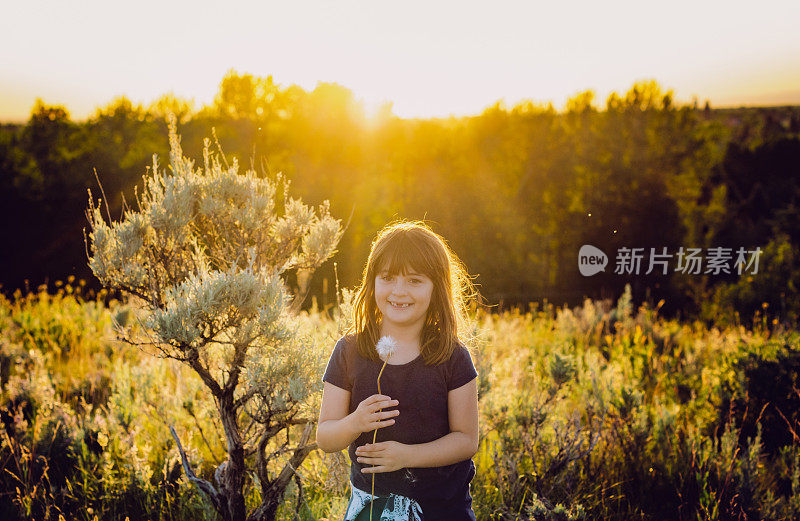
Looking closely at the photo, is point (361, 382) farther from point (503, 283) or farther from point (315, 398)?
point (503, 283)

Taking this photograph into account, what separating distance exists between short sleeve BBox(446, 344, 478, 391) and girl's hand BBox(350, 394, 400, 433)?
0.31 metres

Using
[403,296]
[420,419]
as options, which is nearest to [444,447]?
[420,419]

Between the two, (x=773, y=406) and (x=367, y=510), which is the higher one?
(x=367, y=510)

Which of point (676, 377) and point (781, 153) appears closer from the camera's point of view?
point (676, 377)

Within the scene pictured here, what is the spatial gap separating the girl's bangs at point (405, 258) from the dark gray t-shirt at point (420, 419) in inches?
13.5

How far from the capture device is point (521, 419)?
3799 millimetres

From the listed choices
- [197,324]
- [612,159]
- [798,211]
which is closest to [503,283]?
[612,159]

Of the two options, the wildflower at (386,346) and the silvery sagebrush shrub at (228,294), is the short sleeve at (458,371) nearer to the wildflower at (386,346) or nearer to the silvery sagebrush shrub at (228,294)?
the wildflower at (386,346)

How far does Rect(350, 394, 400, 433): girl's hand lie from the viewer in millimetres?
1766

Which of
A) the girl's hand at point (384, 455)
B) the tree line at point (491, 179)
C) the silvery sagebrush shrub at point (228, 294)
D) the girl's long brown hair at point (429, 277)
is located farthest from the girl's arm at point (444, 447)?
the tree line at point (491, 179)

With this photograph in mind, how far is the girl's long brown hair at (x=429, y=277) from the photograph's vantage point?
2.02m

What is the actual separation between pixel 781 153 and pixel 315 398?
32578mm

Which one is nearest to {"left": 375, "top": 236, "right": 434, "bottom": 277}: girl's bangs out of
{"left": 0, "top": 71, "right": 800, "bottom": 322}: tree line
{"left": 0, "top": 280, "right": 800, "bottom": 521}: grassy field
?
{"left": 0, "top": 280, "right": 800, "bottom": 521}: grassy field

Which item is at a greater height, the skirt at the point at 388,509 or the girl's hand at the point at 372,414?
the girl's hand at the point at 372,414
